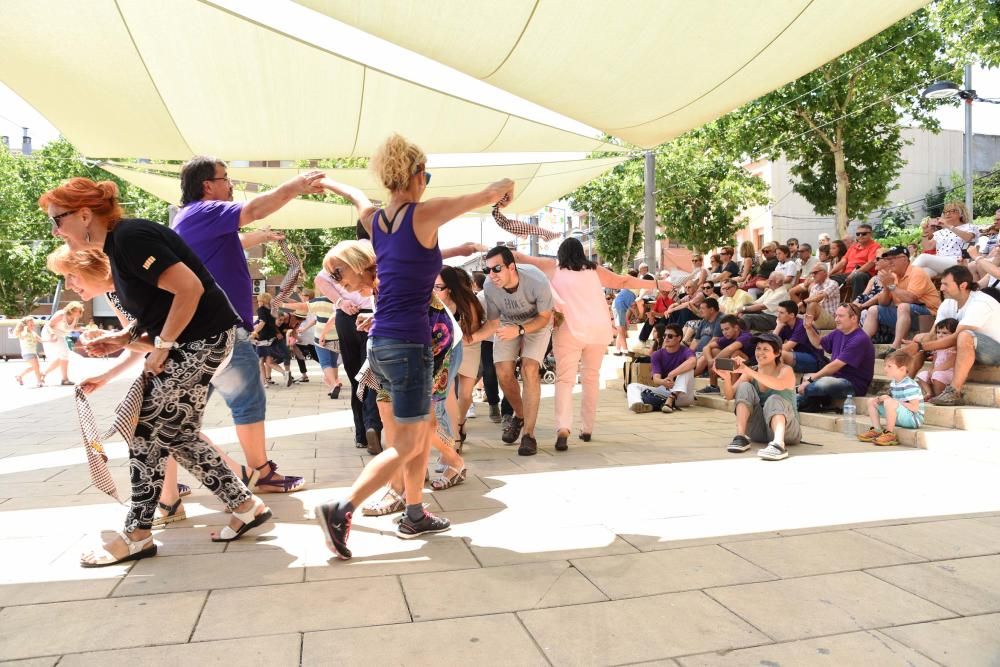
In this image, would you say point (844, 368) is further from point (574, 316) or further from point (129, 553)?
point (129, 553)

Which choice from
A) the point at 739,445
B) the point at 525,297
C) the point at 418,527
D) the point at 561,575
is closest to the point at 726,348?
the point at 739,445

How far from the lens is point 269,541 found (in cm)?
342

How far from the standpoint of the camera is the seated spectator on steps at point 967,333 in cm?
613

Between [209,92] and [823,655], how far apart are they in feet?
27.1

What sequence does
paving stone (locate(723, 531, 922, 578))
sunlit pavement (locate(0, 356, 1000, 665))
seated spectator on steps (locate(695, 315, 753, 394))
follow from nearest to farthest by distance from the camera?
sunlit pavement (locate(0, 356, 1000, 665)), paving stone (locate(723, 531, 922, 578)), seated spectator on steps (locate(695, 315, 753, 394))

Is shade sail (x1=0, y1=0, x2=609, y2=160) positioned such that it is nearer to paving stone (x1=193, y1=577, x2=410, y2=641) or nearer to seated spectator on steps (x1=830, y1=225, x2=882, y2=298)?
seated spectator on steps (x1=830, y1=225, x2=882, y2=298)

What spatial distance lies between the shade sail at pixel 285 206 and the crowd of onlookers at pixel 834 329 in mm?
6723

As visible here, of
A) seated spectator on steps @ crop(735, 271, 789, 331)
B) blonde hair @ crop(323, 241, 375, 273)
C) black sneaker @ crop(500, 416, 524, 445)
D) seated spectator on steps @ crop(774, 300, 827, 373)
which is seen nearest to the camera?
blonde hair @ crop(323, 241, 375, 273)

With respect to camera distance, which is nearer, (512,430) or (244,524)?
(244,524)

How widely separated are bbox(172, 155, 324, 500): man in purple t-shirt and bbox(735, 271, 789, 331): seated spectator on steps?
663cm

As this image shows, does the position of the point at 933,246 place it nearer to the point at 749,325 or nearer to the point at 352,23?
the point at 749,325

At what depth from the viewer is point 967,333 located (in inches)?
242

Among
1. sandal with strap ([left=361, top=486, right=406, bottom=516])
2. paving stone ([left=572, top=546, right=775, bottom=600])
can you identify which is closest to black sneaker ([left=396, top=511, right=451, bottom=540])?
sandal with strap ([left=361, top=486, right=406, bottom=516])

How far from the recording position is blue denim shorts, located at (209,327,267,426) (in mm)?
3904
